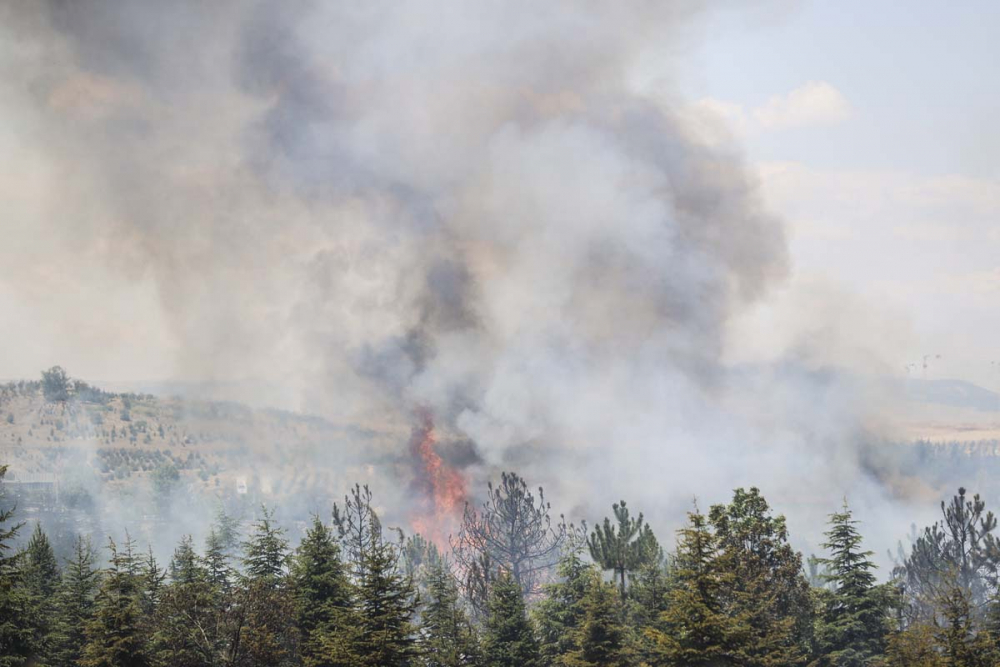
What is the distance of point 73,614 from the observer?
174 ft

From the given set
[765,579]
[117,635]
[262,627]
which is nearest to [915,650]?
[765,579]

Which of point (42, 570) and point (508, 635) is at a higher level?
point (42, 570)

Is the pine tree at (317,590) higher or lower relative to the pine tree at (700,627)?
higher

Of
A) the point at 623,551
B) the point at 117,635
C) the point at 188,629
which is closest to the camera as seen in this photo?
the point at 188,629

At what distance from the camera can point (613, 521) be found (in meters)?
141

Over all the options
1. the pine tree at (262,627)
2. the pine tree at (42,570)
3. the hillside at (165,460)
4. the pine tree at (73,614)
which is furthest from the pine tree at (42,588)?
the hillside at (165,460)

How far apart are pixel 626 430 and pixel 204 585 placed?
106002 mm

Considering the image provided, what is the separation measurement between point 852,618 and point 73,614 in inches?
1765

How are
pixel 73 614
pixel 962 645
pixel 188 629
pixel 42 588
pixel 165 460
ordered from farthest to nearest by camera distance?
pixel 165 460, pixel 42 588, pixel 73 614, pixel 188 629, pixel 962 645

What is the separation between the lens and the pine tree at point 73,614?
167 ft

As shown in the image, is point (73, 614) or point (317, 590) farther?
point (73, 614)

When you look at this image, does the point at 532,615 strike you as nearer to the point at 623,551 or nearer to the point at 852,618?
the point at 623,551

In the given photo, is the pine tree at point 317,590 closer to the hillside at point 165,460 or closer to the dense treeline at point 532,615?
the dense treeline at point 532,615

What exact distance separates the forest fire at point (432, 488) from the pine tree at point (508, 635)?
85076mm
